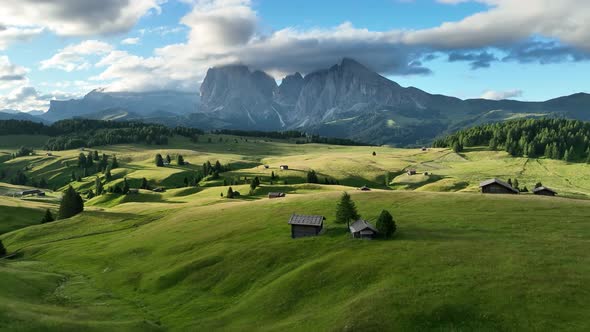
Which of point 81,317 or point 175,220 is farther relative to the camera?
point 175,220

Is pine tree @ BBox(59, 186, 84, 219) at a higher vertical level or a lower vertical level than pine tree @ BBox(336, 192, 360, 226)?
lower

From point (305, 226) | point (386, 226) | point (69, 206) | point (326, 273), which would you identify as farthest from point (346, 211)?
point (69, 206)

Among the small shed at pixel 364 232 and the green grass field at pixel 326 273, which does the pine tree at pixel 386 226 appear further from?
the green grass field at pixel 326 273

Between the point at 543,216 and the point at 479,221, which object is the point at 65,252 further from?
the point at 543,216

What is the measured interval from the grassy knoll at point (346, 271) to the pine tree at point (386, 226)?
4.91 ft

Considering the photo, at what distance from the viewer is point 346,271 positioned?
53.1 metres

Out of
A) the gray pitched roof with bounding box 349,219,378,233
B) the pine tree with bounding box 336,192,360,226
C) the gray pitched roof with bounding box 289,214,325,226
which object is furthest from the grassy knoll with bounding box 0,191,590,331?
the pine tree with bounding box 336,192,360,226

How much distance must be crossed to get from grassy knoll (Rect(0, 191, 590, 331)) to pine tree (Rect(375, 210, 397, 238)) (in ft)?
4.91

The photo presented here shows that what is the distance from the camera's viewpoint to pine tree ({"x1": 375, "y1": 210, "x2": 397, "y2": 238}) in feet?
214

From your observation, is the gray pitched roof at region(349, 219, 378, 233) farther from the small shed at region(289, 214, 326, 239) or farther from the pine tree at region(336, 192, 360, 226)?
the small shed at region(289, 214, 326, 239)

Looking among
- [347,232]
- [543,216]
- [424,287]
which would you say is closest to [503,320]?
[424,287]

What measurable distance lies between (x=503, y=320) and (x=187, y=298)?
1496 inches

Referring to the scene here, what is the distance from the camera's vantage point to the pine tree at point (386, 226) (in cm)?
6525

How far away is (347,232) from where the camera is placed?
7131 centimetres
